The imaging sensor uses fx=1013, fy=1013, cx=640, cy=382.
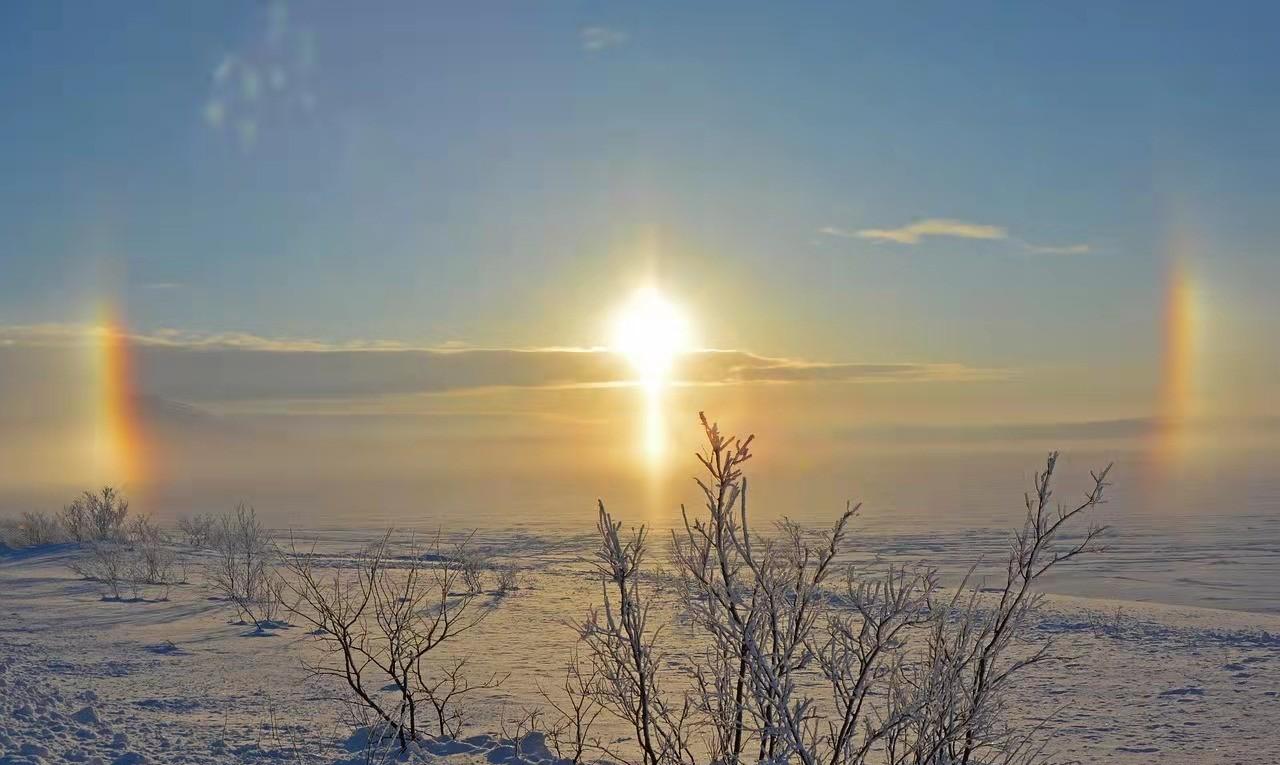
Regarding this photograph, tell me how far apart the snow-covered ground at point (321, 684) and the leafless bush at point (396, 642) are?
29 cm

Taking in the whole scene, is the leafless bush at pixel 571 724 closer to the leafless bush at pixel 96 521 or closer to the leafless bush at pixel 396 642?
the leafless bush at pixel 396 642

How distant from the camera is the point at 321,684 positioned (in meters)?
9.55

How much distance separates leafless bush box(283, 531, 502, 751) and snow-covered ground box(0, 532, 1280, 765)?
29 centimetres

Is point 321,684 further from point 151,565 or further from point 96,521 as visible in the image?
point 96,521

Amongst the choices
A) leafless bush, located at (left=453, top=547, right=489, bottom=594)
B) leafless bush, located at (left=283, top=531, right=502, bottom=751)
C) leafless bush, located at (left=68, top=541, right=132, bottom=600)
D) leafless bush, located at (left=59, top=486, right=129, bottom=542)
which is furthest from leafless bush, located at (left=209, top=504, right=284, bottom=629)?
leafless bush, located at (left=59, top=486, right=129, bottom=542)

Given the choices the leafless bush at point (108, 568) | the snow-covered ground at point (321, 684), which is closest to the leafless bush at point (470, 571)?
the snow-covered ground at point (321, 684)

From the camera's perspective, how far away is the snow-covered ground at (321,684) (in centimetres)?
725

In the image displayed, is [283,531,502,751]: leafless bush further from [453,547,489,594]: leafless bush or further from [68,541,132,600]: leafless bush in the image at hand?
[68,541,132,600]: leafless bush

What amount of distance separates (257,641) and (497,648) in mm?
2744

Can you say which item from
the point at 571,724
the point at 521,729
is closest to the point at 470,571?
the point at 521,729

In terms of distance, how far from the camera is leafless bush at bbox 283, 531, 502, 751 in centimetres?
709

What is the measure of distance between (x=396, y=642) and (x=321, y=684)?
770mm

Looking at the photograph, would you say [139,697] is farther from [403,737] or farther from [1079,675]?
[1079,675]

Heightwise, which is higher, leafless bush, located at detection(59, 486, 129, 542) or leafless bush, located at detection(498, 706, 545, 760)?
leafless bush, located at detection(59, 486, 129, 542)
